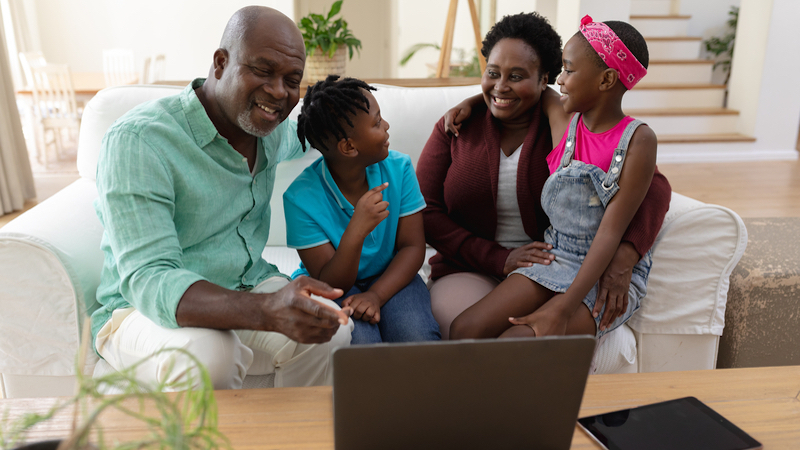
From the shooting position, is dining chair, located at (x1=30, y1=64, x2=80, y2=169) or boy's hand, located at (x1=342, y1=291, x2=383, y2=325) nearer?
boy's hand, located at (x1=342, y1=291, x2=383, y2=325)

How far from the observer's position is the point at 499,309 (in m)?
1.34

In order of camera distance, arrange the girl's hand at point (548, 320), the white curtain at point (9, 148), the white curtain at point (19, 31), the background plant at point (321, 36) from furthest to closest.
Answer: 1. the white curtain at point (19, 31)
2. the white curtain at point (9, 148)
3. the background plant at point (321, 36)
4. the girl's hand at point (548, 320)

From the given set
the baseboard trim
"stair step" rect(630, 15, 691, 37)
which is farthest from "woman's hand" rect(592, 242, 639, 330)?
"stair step" rect(630, 15, 691, 37)

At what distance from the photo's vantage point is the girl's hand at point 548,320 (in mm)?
1265

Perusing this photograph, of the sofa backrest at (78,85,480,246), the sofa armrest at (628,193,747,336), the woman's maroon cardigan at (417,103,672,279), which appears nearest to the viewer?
the sofa armrest at (628,193,747,336)

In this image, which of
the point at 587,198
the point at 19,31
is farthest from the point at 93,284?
the point at 19,31

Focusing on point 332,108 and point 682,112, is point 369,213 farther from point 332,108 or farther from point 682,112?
point 682,112

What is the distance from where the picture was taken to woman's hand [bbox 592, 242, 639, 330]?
1.30 m

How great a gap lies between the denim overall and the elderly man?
50 centimetres

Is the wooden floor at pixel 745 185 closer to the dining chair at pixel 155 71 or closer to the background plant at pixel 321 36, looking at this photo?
the background plant at pixel 321 36

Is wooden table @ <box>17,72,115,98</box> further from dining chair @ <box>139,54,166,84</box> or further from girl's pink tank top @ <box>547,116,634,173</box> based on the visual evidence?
girl's pink tank top @ <box>547,116,634,173</box>

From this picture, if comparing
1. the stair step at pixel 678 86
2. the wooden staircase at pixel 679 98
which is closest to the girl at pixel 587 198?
the wooden staircase at pixel 679 98

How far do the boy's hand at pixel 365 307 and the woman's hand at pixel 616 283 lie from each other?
19.7 inches

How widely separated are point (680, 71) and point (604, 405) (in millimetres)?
5137
